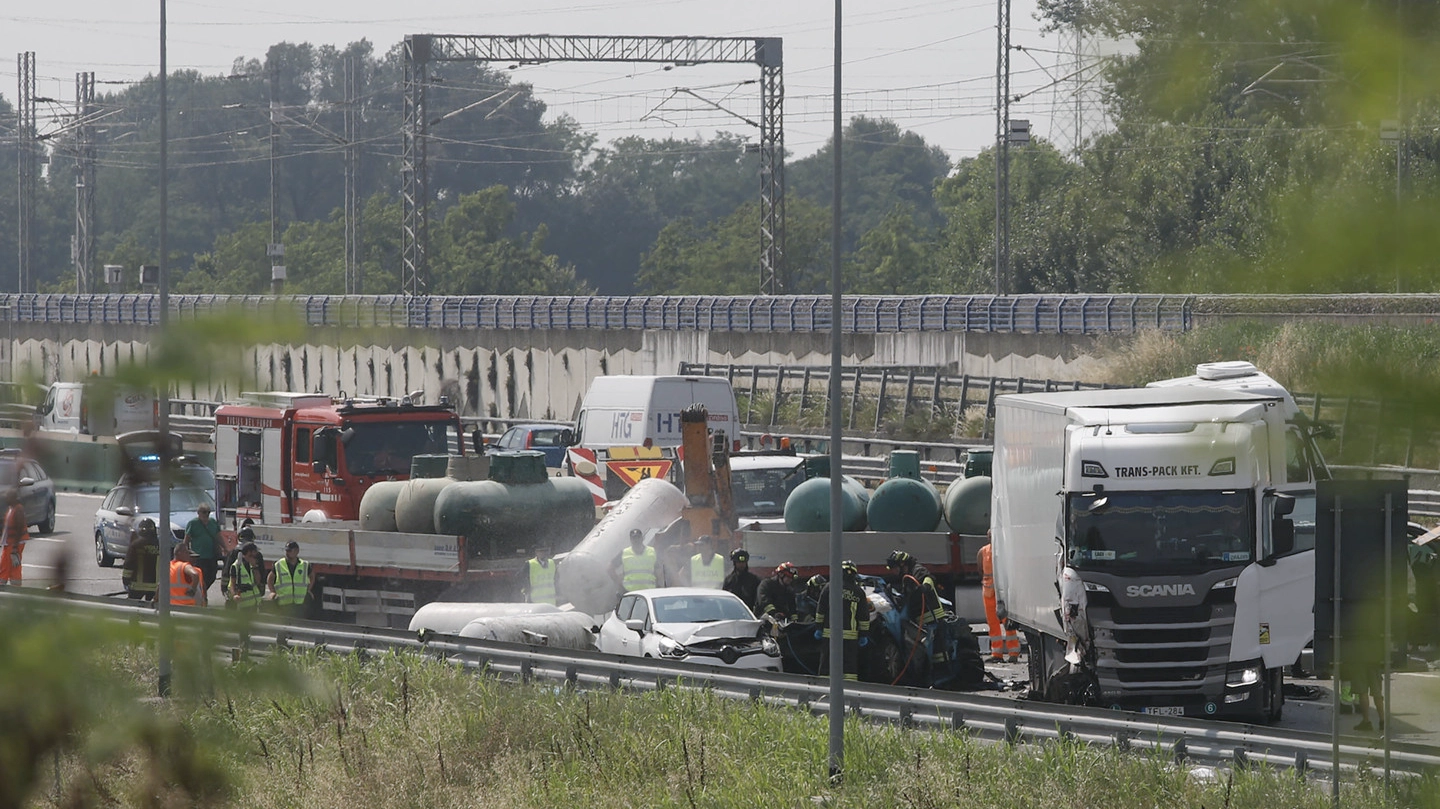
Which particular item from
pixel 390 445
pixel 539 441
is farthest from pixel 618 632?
pixel 539 441

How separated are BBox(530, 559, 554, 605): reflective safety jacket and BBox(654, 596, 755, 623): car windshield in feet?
12.6

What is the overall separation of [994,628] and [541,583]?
582 centimetres

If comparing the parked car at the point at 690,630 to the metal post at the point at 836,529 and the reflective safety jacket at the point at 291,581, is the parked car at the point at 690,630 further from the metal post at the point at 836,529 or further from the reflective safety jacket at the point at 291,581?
the metal post at the point at 836,529

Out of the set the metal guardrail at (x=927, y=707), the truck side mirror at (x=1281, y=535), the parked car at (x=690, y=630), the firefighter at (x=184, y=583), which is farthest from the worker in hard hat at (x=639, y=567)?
the truck side mirror at (x=1281, y=535)

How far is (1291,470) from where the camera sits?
17.1 m

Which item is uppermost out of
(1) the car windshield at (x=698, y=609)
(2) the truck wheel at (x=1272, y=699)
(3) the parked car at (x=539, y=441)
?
(3) the parked car at (x=539, y=441)

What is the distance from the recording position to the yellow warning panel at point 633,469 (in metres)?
28.5

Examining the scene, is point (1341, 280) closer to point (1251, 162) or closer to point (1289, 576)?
point (1251, 162)

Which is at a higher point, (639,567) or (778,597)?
(639,567)

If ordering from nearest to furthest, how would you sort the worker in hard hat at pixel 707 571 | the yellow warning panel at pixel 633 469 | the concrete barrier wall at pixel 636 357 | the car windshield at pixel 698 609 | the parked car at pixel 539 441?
the car windshield at pixel 698 609
the worker in hard hat at pixel 707 571
the yellow warning panel at pixel 633 469
the parked car at pixel 539 441
the concrete barrier wall at pixel 636 357

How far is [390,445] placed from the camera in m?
26.4

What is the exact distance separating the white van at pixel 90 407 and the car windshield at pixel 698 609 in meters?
16.8

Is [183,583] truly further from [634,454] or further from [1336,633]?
[1336,633]

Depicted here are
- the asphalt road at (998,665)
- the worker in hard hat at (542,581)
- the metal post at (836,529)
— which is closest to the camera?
the asphalt road at (998,665)
